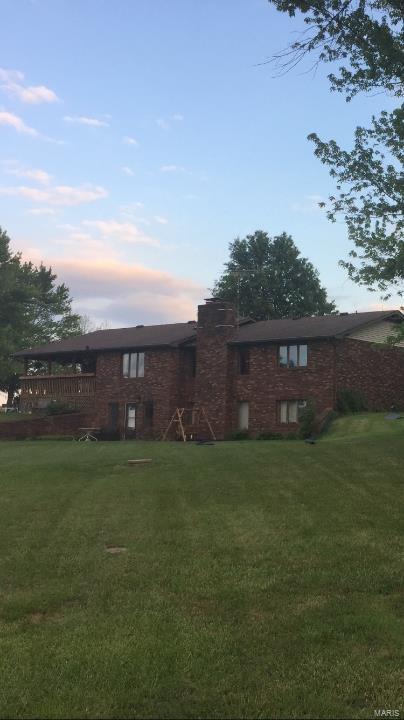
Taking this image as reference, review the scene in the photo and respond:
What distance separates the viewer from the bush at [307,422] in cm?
3005

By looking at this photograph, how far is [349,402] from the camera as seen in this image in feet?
103

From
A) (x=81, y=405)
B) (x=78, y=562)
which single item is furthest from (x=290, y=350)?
(x=78, y=562)

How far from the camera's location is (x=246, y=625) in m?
5.62

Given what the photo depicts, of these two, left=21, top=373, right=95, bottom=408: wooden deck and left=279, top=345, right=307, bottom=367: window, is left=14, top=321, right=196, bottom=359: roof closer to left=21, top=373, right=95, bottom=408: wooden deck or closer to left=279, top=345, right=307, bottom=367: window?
left=21, top=373, right=95, bottom=408: wooden deck

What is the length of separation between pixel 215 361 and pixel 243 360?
1633 mm

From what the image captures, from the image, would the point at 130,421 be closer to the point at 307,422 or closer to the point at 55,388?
the point at 55,388

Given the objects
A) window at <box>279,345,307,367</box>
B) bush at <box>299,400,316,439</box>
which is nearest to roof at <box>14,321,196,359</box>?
window at <box>279,345,307,367</box>

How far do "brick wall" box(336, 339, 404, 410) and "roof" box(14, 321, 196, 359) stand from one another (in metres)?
9.26

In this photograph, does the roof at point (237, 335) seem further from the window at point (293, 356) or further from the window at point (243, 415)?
the window at point (243, 415)

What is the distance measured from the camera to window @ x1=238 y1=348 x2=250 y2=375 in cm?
3431

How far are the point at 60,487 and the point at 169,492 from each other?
2.54 meters

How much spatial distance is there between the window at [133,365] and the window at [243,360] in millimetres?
6121

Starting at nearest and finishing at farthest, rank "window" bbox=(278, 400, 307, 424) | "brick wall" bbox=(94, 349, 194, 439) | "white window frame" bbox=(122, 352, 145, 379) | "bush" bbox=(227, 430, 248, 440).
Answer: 1. "window" bbox=(278, 400, 307, 424)
2. "bush" bbox=(227, 430, 248, 440)
3. "brick wall" bbox=(94, 349, 194, 439)
4. "white window frame" bbox=(122, 352, 145, 379)

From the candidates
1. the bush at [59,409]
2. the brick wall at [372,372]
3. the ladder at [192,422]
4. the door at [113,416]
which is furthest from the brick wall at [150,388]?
the brick wall at [372,372]
